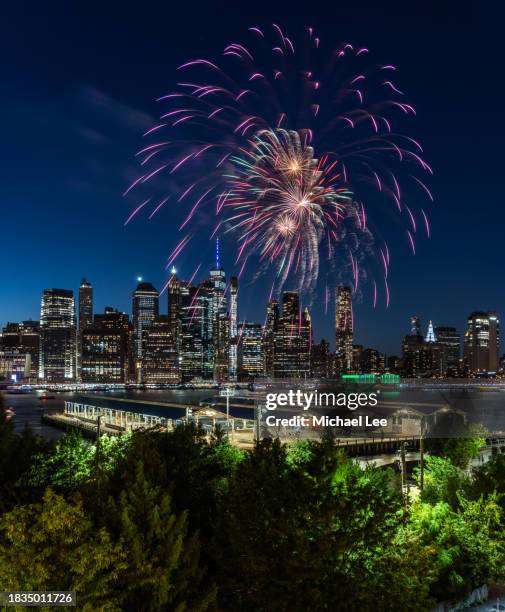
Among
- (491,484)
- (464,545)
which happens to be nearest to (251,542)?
(464,545)

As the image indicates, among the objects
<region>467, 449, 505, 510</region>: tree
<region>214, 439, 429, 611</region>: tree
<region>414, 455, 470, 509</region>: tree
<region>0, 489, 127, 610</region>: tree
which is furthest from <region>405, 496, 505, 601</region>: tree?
<region>0, 489, 127, 610</region>: tree

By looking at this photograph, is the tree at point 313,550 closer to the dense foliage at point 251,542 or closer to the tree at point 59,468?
the dense foliage at point 251,542

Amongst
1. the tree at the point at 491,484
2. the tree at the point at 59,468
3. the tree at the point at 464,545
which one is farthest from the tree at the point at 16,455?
the tree at the point at 491,484

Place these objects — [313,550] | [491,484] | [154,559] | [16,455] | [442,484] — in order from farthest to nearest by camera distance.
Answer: [442,484]
[16,455]
[491,484]
[313,550]
[154,559]

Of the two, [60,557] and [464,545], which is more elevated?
[60,557]

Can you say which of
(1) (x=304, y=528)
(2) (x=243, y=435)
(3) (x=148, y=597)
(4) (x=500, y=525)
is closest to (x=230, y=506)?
(1) (x=304, y=528)

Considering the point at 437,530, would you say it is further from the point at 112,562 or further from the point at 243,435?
the point at 243,435

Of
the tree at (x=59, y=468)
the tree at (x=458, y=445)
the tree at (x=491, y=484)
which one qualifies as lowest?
the tree at (x=458, y=445)

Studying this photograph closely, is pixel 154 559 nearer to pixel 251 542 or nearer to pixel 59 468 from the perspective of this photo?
pixel 251 542
